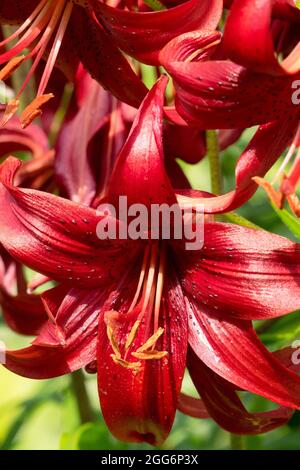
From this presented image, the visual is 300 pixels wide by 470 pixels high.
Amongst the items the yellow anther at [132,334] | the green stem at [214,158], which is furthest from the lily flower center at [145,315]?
the green stem at [214,158]

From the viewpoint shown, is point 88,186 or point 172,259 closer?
point 172,259

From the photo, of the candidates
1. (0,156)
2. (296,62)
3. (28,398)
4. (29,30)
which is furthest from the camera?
(28,398)

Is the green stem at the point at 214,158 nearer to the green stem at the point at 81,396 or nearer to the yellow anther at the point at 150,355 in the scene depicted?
the yellow anther at the point at 150,355

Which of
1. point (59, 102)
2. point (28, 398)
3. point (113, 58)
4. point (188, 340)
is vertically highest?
point (113, 58)

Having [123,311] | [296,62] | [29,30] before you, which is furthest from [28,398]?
[296,62]

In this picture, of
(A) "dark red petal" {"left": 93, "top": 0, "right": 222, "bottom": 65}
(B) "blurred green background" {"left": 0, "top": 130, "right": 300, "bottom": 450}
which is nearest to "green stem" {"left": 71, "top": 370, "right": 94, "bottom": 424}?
(B) "blurred green background" {"left": 0, "top": 130, "right": 300, "bottom": 450}

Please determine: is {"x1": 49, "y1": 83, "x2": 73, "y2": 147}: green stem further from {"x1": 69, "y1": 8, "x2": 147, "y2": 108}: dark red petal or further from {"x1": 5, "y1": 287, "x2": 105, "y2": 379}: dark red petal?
{"x1": 5, "y1": 287, "x2": 105, "y2": 379}: dark red petal

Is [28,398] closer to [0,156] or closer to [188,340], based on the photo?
[0,156]
